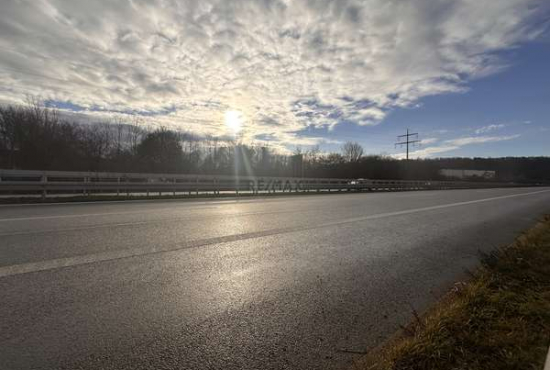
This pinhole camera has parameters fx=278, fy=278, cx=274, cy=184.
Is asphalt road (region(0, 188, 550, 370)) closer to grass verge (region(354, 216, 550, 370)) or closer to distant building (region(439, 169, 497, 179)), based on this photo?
grass verge (region(354, 216, 550, 370))

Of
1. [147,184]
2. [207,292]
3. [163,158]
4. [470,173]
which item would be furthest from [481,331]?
[470,173]

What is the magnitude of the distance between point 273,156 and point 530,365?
68162 mm

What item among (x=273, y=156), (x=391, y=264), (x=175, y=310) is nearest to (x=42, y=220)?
(x=175, y=310)

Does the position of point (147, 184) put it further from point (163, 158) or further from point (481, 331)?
point (163, 158)

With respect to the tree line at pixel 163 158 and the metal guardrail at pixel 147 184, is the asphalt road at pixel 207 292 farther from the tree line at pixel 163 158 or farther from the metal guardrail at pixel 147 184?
the tree line at pixel 163 158

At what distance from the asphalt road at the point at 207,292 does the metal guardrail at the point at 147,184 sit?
8.05m

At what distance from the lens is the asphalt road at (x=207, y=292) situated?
2197 mm

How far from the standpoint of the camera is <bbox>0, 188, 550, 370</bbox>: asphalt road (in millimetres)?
2197

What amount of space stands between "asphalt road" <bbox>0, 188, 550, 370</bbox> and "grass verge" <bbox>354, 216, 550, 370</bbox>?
28 cm

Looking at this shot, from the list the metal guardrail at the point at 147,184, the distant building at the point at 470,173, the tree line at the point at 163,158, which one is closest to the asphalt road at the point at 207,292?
the metal guardrail at the point at 147,184

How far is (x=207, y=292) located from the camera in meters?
Result: 3.30

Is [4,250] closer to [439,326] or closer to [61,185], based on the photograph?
[439,326]

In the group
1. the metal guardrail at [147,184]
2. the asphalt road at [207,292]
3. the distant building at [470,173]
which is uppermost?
the distant building at [470,173]

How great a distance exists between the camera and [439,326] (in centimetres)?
247
